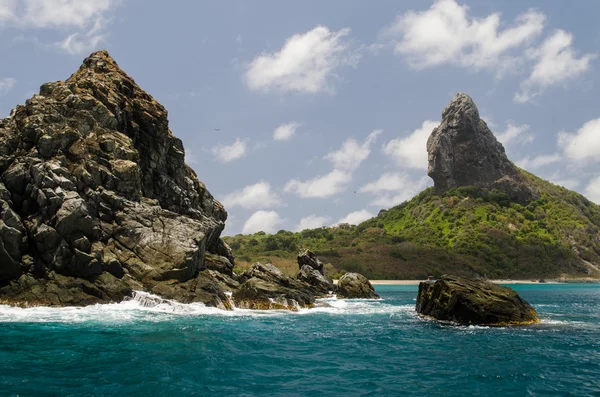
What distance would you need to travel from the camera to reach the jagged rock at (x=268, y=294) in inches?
2085

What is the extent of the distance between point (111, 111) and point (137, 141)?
652 cm

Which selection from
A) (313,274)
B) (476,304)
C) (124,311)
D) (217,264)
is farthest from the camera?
(313,274)

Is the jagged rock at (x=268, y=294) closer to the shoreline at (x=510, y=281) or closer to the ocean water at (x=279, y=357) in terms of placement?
the ocean water at (x=279, y=357)

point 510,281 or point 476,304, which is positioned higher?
point 476,304

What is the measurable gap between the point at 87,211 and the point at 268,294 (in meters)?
23.8

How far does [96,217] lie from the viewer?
162 feet

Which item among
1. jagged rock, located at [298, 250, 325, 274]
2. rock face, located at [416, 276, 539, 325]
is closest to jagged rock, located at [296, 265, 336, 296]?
jagged rock, located at [298, 250, 325, 274]

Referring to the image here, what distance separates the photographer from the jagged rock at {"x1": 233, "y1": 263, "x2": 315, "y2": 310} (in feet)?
174

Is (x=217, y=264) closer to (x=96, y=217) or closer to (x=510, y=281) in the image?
(x=96, y=217)

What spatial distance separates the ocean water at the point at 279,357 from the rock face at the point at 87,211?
567cm

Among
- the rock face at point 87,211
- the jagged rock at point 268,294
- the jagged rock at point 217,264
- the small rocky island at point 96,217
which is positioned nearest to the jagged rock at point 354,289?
the small rocky island at point 96,217

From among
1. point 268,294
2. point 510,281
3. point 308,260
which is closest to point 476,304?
point 268,294

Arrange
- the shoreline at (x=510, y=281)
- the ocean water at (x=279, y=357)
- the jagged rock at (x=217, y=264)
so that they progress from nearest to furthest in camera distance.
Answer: the ocean water at (x=279, y=357), the jagged rock at (x=217, y=264), the shoreline at (x=510, y=281)

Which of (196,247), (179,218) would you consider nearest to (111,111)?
(179,218)
